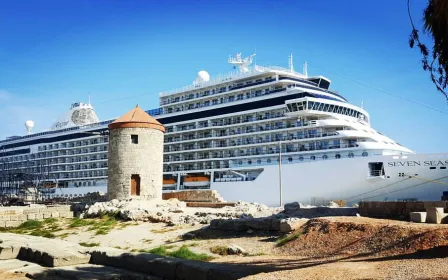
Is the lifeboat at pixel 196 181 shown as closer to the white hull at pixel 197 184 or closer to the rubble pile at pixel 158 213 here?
the white hull at pixel 197 184

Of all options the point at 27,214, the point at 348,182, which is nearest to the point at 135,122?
the point at 27,214

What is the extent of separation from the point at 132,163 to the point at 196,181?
14.6 meters

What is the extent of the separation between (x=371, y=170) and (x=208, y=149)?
54.4 feet

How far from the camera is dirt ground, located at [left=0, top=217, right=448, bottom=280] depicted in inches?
242

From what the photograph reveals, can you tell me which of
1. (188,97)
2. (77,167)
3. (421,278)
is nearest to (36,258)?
(421,278)

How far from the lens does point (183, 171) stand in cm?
4272

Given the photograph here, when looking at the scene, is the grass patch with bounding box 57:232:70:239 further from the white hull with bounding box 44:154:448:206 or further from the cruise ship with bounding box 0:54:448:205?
the white hull with bounding box 44:154:448:206

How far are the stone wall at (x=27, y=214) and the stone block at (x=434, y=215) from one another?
19.0 m

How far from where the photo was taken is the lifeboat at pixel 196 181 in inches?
1566

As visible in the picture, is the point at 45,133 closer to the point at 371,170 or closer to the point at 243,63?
the point at 243,63

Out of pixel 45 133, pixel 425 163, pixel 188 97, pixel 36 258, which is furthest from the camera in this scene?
pixel 45 133

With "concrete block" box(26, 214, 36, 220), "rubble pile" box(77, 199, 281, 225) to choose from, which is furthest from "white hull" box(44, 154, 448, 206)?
"concrete block" box(26, 214, 36, 220)

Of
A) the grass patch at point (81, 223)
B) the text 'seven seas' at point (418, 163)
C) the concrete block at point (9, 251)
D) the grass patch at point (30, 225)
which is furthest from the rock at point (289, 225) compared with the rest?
the text 'seven seas' at point (418, 163)

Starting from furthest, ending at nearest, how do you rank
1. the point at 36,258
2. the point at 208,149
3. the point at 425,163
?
1. the point at 208,149
2. the point at 425,163
3. the point at 36,258
